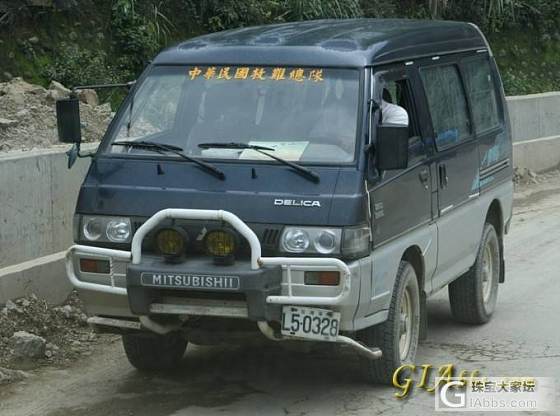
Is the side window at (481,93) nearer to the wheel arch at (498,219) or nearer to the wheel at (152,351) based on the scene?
the wheel arch at (498,219)

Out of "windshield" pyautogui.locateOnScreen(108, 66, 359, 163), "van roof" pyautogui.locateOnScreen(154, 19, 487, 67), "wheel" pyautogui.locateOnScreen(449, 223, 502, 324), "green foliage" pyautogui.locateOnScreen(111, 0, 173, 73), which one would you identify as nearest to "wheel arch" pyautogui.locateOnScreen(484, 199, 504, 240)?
"wheel" pyautogui.locateOnScreen(449, 223, 502, 324)

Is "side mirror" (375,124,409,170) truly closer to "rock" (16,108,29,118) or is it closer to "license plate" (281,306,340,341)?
"license plate" (281,306,340,341)

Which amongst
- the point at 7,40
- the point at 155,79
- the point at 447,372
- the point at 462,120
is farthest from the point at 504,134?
the point at 7,40

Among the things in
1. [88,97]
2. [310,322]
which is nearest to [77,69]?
[88,97]

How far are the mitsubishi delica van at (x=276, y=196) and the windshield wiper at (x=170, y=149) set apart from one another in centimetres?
1

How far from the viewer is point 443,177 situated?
7777 mm

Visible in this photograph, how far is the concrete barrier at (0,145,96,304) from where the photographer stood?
849 cm

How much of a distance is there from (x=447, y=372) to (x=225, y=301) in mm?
1841

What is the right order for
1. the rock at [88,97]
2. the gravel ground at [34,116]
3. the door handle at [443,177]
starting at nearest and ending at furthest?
the door handle at [443,177] < the gravel ground at [34,116] < the rock at [88,97]

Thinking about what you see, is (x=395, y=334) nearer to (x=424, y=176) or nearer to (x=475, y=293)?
(x=424, y=176)

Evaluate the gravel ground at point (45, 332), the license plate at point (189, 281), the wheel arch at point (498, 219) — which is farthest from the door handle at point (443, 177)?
the gravel ground at point (45, 332)

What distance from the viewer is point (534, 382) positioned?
7.12m

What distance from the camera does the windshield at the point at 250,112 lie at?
674 centimetres

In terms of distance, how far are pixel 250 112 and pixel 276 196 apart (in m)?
0.80
